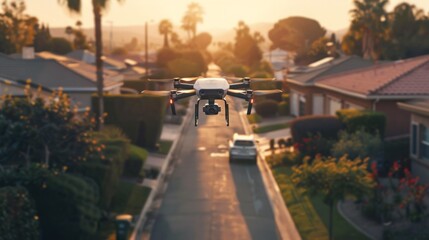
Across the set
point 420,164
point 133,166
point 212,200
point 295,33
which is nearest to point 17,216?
point 212,200

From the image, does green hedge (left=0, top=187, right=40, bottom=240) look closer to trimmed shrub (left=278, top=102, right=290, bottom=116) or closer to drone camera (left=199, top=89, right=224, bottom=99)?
drone camera (left=199, top=89, right=224, bottom=99)

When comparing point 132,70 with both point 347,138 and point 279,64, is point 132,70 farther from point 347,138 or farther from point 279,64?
point 347,138

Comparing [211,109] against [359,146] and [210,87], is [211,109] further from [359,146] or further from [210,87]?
[359,146]

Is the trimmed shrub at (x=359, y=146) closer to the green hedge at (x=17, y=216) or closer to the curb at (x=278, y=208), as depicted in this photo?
the curb at (x=278, y=208)

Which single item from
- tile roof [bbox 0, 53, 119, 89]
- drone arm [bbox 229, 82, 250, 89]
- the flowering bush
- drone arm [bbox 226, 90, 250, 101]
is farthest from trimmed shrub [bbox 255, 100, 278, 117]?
drone arm [bbox 226, 90, 250, 101]

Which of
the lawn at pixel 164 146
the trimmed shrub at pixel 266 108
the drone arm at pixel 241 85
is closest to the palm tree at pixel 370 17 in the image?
the trimmed shrub at pixel 266 108

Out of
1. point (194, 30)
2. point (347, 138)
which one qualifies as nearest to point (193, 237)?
point (347, 138)
